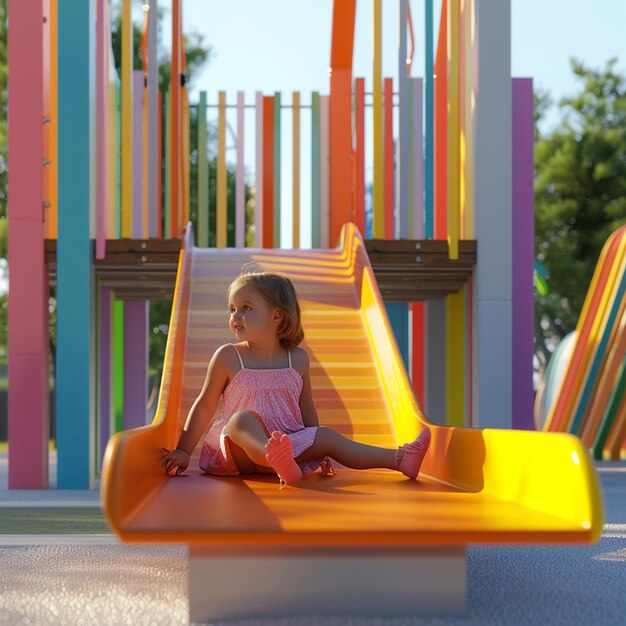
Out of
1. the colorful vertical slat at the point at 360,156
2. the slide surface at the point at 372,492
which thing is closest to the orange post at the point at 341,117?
the colorful vertical slat at the point at 360,156

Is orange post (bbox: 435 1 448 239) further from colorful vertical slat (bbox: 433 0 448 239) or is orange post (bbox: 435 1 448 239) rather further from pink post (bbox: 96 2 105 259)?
pink post (bbox: 96 2 105 259)

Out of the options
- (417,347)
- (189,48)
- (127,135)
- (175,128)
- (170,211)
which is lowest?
(417,347)

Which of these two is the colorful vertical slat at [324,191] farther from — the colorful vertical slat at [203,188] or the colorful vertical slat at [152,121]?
the colorful vertical slat at [152,121]

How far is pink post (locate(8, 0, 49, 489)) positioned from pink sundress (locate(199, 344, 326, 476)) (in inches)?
148

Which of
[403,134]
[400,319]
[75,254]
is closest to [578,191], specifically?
[400,319]

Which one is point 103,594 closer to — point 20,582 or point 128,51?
point 20,582

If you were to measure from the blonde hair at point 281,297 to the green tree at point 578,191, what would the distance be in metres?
22.2

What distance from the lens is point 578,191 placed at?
26391mm

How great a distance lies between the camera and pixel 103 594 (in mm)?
3162

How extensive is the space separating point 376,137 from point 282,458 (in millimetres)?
5464

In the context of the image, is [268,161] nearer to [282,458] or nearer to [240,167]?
[240,167]

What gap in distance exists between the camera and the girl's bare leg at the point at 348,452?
3.79m

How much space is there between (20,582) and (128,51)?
538 cm

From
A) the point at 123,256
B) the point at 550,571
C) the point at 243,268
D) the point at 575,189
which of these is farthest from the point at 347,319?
the point at 575,189
